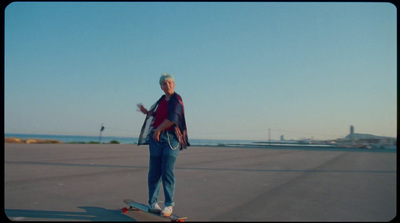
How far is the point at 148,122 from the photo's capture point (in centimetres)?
381

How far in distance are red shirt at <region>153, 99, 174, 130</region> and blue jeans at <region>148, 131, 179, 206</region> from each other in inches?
5.9

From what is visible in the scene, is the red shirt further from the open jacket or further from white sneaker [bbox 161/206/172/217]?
white sneaker [bbox 161/206/172/217]

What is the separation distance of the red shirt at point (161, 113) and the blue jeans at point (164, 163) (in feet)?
0.49

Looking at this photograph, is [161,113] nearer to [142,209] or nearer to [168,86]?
[168,86]

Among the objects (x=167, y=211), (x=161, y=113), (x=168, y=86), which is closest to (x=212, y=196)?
(x=167, y=211)

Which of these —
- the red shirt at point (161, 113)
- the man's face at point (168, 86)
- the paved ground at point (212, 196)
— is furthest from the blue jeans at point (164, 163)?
the man's face at point (168, 86)

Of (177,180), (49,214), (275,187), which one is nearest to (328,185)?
(275,187)

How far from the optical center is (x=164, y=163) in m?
3.47

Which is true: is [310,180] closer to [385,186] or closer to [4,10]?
[385,186]

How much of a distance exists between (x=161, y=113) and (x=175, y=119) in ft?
0.85

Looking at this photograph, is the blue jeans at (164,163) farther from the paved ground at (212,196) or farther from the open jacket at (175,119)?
the paved ground at (212,196)

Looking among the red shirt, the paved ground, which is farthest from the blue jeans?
the paved ground

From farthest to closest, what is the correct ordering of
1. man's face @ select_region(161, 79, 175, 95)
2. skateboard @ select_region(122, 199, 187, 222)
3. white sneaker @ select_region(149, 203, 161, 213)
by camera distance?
man's face @ select_region(161, 79, 175, 95) < white sneaker @ select_region(149, 203, 161, 213) < skateboard @ select_region(122, 199, 187, 222)

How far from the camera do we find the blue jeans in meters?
3.46
